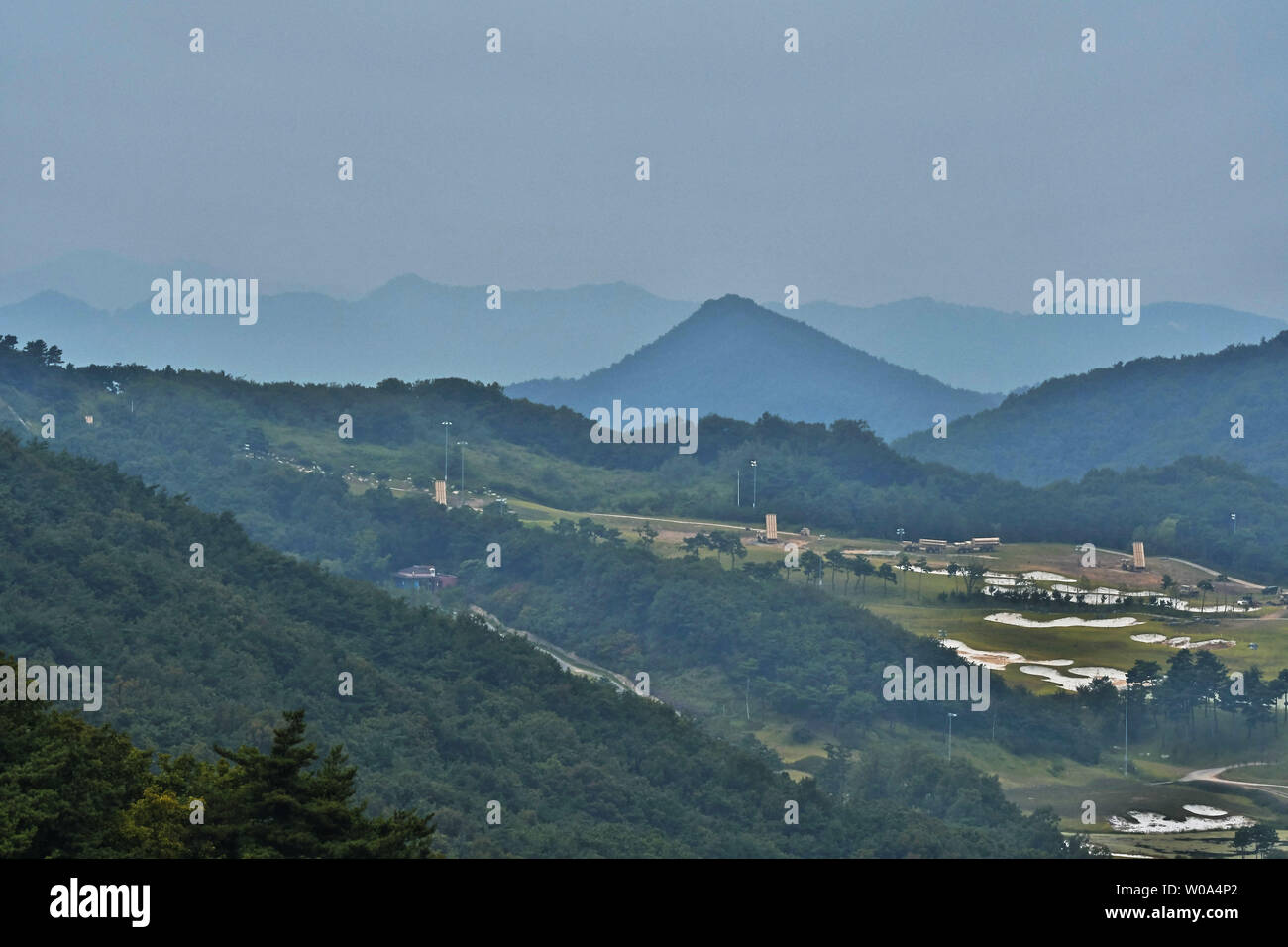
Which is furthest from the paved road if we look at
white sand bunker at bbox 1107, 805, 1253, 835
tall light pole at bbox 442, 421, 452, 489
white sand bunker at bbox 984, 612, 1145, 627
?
tall light pole at bbox 442, 421, 452, 489

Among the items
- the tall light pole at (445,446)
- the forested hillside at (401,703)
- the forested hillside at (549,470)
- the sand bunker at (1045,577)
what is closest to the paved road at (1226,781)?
the forested hillside at (401,703)

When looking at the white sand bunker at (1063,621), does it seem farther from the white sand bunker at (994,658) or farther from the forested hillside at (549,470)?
the forested hillside at (549,470)

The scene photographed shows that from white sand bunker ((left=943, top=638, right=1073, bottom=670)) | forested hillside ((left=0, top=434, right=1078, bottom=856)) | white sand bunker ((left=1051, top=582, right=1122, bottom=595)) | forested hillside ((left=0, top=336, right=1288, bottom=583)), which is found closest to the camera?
forested hillside ((left=0, top=434, right=1078, bottom=856))

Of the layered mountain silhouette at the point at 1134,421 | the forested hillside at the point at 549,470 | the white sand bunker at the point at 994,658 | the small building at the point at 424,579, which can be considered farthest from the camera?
the layered mountain silhouette at the point at 1134,421

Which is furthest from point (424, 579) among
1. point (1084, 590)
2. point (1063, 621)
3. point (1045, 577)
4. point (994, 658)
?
point (1084, 590)

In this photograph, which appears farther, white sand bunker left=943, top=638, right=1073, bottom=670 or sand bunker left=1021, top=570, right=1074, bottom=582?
sand bunker left=1021, top=570, right=1074, bottom=582

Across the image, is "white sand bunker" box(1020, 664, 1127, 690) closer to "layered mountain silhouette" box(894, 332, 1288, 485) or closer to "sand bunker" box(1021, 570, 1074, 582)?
"sand bunker" box(1021, 570, 1074, 582)

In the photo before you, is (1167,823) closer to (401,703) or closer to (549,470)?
(401,703)
